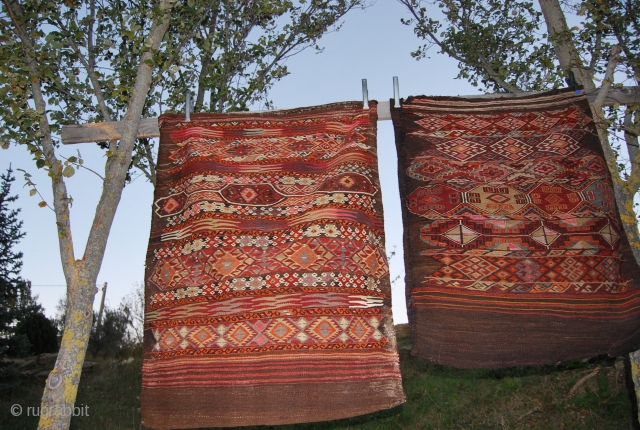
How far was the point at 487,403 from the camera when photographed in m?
7.95

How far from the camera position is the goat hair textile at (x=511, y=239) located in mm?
2869

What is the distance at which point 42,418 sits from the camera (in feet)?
9.43

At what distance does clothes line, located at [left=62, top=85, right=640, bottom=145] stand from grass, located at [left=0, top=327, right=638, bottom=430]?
3.97 metres

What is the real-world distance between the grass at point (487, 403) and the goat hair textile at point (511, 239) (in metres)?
4.04

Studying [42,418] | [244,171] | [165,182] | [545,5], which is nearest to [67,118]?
[165,182]

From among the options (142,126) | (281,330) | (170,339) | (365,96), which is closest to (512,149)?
(365,96)

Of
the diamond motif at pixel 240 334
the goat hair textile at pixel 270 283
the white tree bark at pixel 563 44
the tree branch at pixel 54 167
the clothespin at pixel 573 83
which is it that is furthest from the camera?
the white tree bark at pixel 563 44

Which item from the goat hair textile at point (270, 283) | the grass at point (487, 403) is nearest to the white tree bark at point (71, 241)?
the goat hair textile at point (270, 283)

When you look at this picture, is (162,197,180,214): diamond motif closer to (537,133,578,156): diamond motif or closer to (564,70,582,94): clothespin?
(537,133,578,156): diamond motif

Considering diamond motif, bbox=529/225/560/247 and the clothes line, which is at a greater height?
the clothes line

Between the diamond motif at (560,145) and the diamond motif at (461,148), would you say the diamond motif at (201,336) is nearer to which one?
the diamond motif at (461,148)

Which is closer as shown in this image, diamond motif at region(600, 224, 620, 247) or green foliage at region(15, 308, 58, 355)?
diamond motif at region(600, 224, 620, 247)

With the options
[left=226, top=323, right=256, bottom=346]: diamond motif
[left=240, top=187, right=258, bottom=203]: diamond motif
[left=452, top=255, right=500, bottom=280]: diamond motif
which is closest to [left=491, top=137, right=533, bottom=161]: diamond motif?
[left=452, top=255, right=500, bottom=280]: diamond motif

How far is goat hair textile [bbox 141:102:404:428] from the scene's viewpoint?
274 centimetres
